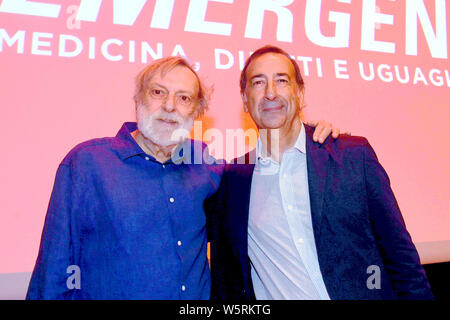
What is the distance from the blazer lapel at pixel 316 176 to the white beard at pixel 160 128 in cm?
54

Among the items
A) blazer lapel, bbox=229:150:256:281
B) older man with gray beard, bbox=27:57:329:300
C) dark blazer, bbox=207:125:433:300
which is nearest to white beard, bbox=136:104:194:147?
older man with gray beard, bbox=27:57:329:300

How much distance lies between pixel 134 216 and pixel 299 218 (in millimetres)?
641

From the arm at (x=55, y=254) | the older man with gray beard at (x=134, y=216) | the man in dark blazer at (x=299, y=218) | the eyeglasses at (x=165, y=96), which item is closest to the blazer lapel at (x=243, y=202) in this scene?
the man in dark blazer at (x=299, y=218)

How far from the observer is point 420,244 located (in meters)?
2.39

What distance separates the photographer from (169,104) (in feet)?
4.71

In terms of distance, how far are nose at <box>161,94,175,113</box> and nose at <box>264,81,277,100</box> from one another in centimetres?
40

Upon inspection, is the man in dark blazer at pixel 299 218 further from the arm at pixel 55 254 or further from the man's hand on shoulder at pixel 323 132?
the arm at pixel 55 254

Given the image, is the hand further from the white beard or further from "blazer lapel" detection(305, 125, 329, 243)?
the white beard

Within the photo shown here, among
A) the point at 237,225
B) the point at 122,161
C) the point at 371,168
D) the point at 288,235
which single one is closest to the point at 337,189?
the point at 371,168

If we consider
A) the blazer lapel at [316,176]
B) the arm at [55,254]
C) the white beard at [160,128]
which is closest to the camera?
the arm at [55,254]

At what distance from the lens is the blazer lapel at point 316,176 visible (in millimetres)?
1315

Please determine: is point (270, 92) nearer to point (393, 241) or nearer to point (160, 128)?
point (160, 128)

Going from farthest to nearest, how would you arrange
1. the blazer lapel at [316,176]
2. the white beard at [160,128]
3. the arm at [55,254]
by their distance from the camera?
the white beard at [160,128] → the blazer lapel at [316,176] → the arm at [55,254]
